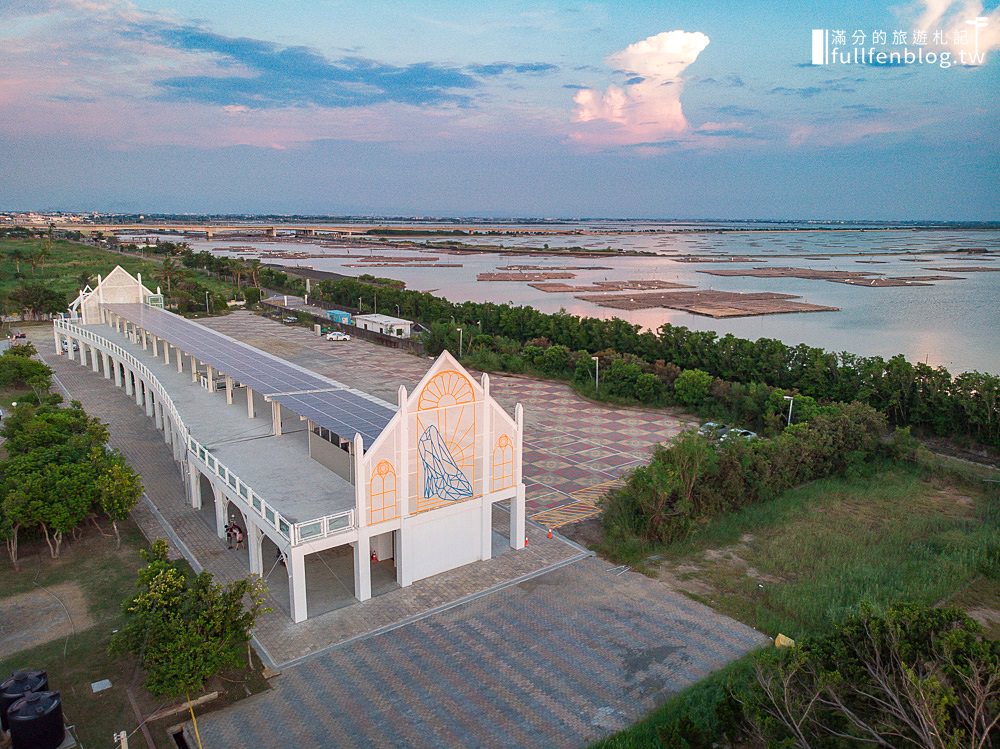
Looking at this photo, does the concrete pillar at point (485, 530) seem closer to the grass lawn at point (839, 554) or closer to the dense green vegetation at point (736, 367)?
the grass lawn at point (839, 554)

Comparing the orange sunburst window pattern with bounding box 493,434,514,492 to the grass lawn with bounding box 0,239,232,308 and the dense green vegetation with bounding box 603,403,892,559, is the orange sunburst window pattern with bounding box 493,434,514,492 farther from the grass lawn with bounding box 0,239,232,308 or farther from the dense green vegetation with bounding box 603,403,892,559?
the grass lawn with bounding box 0,239,232,308

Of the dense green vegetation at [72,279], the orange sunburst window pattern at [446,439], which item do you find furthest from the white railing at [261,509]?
the dense green vegetation at [72,279]

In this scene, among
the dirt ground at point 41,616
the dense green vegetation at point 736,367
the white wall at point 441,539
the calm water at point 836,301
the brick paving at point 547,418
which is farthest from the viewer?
the calm water at point 836,301

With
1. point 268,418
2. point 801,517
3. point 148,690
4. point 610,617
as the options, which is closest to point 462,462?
point 610,617

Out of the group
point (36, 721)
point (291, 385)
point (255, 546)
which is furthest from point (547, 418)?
point (36, 721)

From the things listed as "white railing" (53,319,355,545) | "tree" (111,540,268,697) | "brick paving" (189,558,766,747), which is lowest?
"brick paving" (189,558,766,747)

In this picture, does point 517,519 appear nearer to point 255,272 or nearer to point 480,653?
point 480,653

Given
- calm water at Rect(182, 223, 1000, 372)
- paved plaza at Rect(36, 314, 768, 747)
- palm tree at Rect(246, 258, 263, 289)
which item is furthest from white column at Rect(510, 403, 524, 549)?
palm tree at Rect(246, 258, 263, 289)
